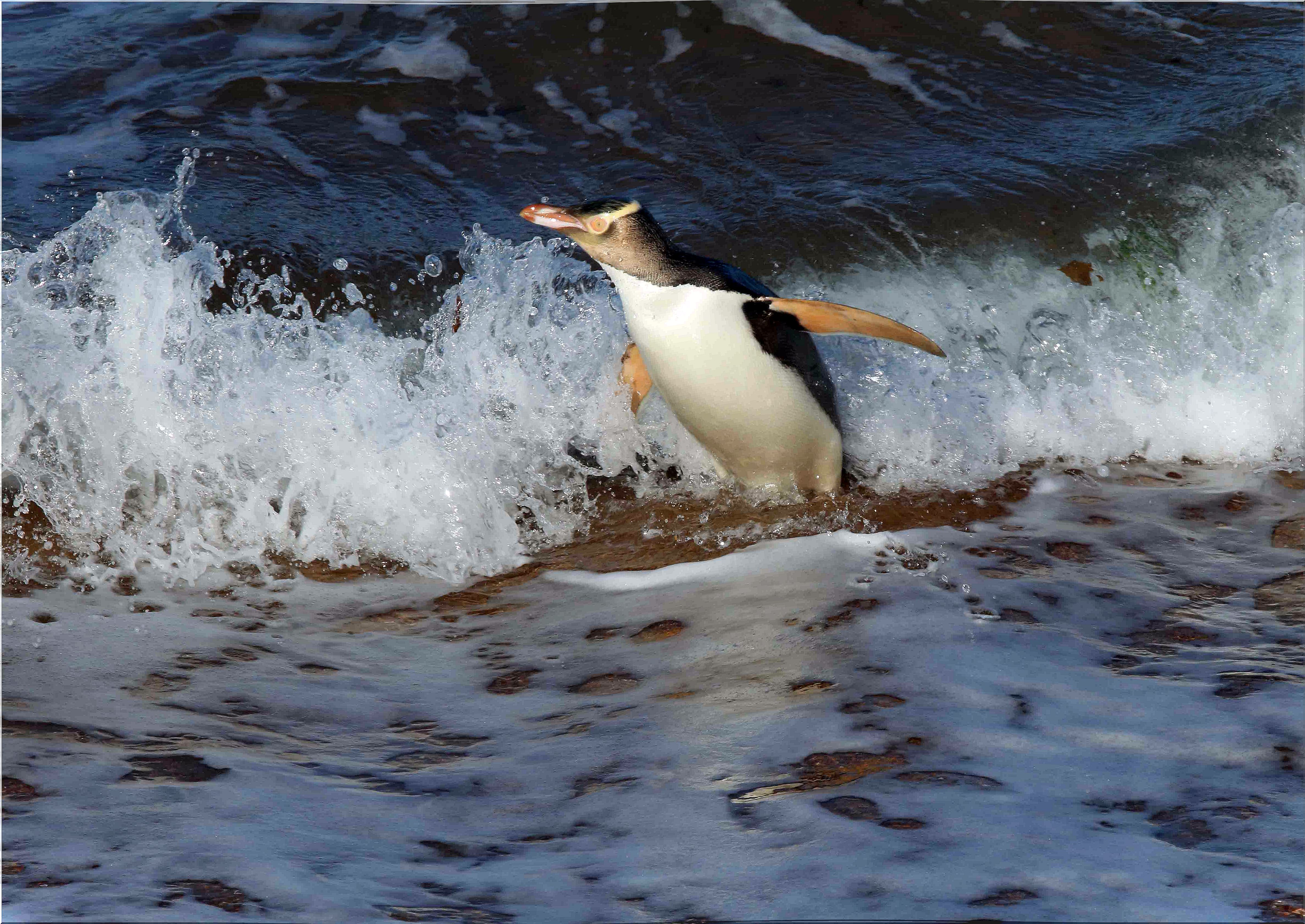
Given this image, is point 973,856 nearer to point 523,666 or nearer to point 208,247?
point 523,666

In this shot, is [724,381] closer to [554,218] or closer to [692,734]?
[554,218]

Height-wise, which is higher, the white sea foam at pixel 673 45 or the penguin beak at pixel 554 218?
the white sea foam at pixel 673 45

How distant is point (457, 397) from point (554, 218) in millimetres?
918

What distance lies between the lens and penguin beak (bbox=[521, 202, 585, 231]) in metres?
3.59

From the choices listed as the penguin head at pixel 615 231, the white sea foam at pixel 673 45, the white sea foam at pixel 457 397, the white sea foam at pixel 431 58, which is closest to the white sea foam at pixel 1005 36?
the white sea foam at pixel 673 45

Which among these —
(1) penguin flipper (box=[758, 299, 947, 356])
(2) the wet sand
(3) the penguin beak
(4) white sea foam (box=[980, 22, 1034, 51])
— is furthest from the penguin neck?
(4) white sea foam (box=[980, 22, 1034, 51])

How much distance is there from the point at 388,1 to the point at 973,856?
710cm

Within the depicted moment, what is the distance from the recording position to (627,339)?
462 cm

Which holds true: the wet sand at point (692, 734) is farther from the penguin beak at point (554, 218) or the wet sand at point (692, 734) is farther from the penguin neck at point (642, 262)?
the penguin beak at point (554, 218)

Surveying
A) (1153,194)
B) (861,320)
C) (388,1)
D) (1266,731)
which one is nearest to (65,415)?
(861,320)

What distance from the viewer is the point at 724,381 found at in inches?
152

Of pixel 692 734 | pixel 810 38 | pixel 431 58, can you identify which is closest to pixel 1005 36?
pixel 810 38

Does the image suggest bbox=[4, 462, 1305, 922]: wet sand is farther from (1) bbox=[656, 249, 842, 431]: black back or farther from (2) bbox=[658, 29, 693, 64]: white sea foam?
(2) bbox=[658, 29, 693, 64]: white sea foam

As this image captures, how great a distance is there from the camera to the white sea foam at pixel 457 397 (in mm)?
3877
